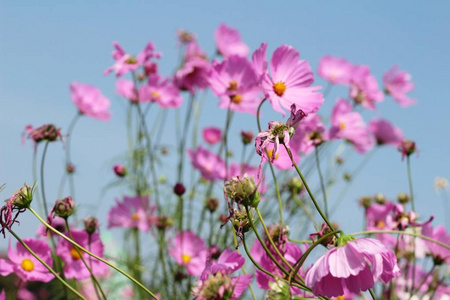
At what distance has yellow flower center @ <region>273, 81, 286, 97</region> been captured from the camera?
77 centimetres

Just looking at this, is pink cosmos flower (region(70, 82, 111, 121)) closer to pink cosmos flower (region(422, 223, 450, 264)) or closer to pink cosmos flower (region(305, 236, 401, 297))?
pink cosmos flower (region(422, 223, 450, 264))

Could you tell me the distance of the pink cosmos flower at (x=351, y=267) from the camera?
488mm

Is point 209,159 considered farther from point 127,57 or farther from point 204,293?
point 204,293

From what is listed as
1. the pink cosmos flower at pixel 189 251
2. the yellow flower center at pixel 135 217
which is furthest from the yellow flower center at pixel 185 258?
the yellow flower center at pixel 135 217

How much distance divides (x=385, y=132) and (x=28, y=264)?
1.15 meters

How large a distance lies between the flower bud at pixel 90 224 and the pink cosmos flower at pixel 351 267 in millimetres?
462

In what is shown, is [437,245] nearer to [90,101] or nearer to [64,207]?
[64,207]

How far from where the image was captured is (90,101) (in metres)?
1.45

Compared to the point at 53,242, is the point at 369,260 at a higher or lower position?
higher

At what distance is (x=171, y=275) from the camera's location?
129cm

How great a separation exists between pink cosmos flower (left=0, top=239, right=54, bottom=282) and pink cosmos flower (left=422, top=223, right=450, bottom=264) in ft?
1.97

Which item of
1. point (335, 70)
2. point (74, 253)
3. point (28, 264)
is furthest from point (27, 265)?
point (335, 70)

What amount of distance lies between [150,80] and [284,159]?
0.77 metres

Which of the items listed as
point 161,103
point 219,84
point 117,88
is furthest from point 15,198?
point 117,88
